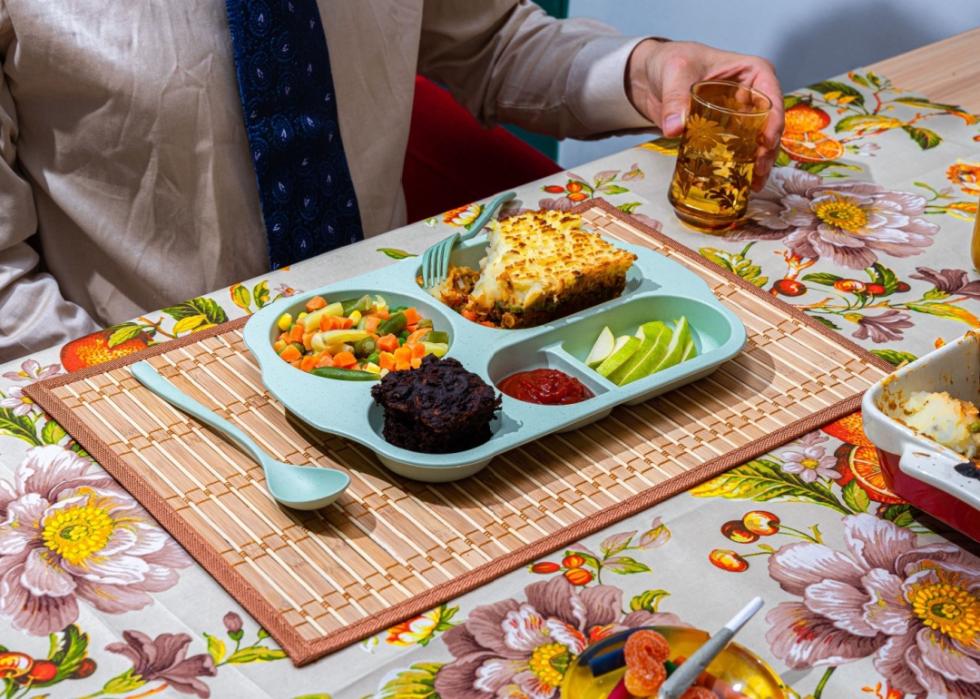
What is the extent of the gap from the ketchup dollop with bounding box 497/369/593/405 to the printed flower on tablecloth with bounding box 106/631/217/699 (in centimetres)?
40

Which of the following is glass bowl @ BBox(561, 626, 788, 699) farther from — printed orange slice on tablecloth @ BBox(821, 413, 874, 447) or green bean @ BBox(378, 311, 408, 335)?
green bean @ BBox(378, 311, 408, 335)

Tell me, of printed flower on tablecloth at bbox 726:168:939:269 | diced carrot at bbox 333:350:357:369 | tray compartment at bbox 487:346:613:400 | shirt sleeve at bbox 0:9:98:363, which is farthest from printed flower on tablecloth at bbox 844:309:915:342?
shirt sleeve at bbox 0:9:98:363

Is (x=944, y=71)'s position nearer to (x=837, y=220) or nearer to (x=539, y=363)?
(x=837, y=220)

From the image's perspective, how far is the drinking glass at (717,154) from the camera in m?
1.41

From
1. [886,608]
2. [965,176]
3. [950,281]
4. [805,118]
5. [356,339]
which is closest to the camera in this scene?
[886,608]

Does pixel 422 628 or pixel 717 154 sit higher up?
pixel 717 154

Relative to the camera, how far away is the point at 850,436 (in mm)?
1119

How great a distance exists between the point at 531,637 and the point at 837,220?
0.86 metres

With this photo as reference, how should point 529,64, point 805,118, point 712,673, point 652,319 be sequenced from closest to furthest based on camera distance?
point 712,673 < point 652,319 < point 805,118 < point 529,64

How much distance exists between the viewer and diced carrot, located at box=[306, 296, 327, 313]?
3.88 ft

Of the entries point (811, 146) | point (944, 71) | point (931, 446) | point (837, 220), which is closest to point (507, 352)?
point (931, 446)

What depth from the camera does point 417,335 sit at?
1175mm

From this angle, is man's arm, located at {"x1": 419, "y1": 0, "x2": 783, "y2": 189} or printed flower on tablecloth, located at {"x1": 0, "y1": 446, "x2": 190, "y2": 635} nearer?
printed flower on tablecloth, located at {"x1": 0, "y1": 446, "x2": 190, "y2": 635}

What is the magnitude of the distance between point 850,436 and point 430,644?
50cm
